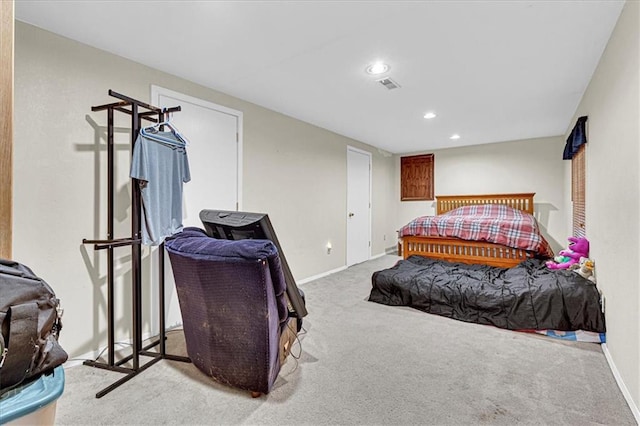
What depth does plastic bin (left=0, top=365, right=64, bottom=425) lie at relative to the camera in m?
0.55

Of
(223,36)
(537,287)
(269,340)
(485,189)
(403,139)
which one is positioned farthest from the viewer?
(485,189)

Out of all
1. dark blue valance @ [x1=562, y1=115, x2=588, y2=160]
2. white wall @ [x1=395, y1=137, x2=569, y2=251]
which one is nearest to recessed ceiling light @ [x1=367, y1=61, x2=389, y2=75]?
dark blue valance @ [x1=562, y1=115, x2=588, y2=160]

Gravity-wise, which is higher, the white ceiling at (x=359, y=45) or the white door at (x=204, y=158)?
the white ceiling at (x=359, y=45)

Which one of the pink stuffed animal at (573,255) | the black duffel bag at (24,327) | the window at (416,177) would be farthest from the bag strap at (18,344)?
the window at (416,177)

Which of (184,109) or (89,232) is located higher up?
(184,109)

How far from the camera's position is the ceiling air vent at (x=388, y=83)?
9.37 ft

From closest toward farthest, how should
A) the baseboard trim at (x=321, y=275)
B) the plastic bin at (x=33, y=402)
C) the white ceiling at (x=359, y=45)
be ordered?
the plastic bin at (x=33, y=402), the white ceiling at (x=359, y=45), the baseboard trim at (x=321, y=275)

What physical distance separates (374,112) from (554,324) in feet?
9.25

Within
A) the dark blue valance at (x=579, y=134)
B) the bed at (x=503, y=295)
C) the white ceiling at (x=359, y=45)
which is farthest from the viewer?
the dark blue valance at (x=579, y=134)

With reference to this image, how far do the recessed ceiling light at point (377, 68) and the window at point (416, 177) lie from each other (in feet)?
13.8

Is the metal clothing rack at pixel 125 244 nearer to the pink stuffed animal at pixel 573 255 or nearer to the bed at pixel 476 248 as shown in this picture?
the bed at pixel 476 248

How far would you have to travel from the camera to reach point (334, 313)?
3160mm

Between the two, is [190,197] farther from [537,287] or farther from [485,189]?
[485,189]

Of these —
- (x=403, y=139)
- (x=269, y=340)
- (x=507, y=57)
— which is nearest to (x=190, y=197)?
(x=269, y=340)
